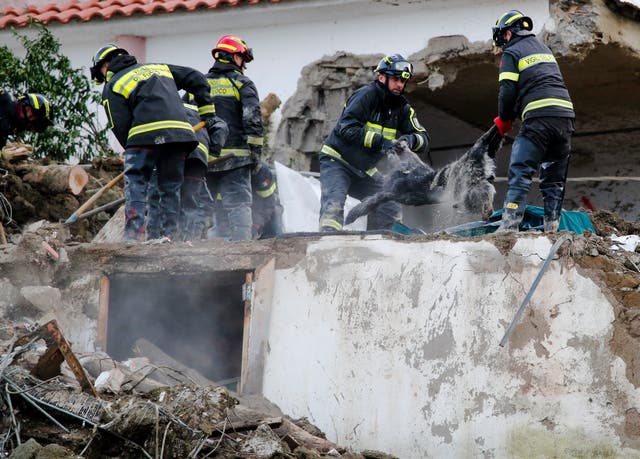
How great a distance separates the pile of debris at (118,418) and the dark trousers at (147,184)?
180 centimetres

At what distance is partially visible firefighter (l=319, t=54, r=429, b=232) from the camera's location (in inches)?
355

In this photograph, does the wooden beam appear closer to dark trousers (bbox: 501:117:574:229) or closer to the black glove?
the black glove

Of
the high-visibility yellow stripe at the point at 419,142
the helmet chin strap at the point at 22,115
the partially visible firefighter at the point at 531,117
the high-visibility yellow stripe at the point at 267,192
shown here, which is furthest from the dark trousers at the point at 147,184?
the partially visible firefighter at the point at 531,117

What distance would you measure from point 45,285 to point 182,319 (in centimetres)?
122

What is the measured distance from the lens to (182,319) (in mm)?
9117

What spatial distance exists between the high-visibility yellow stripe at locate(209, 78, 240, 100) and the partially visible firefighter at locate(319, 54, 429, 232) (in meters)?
0.97

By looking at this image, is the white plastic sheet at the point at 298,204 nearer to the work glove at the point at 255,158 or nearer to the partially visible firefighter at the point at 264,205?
the partially visible firefighter at the point at 264,205

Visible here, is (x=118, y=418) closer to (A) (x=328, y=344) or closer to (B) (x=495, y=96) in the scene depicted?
(A) (x=328, y=344)

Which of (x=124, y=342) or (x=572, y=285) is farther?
(x=124, y=342)

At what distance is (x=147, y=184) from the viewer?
28.8ft

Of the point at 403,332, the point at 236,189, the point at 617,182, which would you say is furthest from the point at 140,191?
the point at 617,182

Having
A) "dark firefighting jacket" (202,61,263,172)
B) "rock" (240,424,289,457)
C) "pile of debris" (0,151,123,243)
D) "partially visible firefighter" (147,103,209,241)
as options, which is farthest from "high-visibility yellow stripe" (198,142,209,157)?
"rock" (240,424,289,457)

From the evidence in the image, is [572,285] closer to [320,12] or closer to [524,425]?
[524,425]

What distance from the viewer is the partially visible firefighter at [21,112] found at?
9648 millimetres
